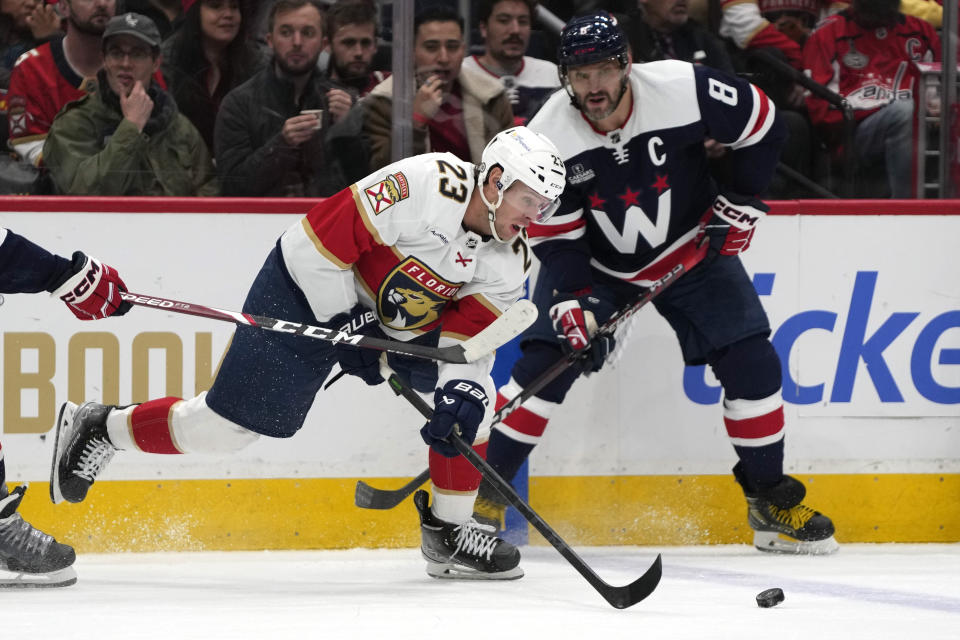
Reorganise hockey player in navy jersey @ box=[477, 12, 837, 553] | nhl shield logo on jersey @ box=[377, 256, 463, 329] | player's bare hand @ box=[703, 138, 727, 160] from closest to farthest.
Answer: nhl shield logo on jersey @ box=[377, 256, 463, 329] → hockey player in navy jersey @ box=[477, 12, 837, 553] → player's bare hand @ box=[703, 138, 727, 160]

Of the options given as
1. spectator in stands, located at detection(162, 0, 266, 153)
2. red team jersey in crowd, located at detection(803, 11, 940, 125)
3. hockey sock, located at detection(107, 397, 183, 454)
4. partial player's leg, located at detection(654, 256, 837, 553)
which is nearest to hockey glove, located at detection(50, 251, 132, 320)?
hockey sock, located at detection(107, 397, 183, 454)

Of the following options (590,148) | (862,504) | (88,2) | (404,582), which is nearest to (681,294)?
(590,148)

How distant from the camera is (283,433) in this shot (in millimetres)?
3018

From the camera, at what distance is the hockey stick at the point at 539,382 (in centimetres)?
322

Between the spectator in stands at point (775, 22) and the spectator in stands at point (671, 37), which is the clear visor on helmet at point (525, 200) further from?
the spectator in stands at point (775, 22)

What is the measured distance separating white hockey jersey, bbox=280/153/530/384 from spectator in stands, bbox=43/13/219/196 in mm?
731

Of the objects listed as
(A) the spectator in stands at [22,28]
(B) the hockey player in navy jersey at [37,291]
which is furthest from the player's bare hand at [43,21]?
(B) the hockey player in navy jersey at [37,291]

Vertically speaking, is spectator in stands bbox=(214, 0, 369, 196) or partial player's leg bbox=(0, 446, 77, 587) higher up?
spectator in stands bbox=(214, 0, 369, 196)

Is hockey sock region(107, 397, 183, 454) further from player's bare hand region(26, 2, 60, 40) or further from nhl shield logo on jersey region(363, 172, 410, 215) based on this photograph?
player's bare hand region(26, 2, 60, 40)

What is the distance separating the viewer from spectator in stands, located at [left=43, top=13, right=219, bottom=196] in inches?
136

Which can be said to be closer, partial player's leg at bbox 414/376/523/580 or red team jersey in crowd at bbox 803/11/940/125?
partial player's leg at bbox 414/376/523/580

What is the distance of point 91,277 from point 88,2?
101cm

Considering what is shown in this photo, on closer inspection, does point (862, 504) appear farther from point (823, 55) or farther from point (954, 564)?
point (823, 55)

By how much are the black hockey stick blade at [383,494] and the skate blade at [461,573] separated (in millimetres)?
206
